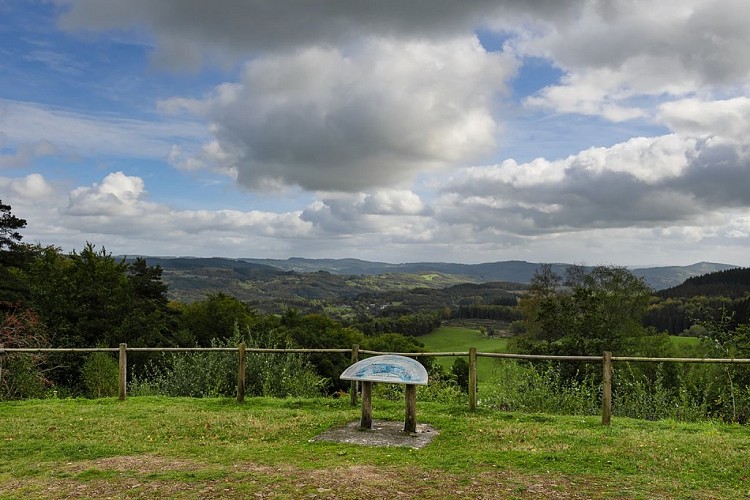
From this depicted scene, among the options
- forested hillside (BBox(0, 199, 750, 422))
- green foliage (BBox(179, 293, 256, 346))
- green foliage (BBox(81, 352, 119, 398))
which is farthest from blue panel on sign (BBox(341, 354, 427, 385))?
green foliage (BBox(179, 293, 256, 346))

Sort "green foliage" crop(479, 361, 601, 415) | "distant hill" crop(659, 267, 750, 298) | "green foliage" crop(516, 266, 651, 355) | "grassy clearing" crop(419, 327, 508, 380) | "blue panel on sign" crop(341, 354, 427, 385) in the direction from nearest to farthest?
"blue panel on sign" crop(341, 354, 427, 385), "green foliage" crop(479, 361, 601, 415), "green foliage" crop(516, 266, 651, 355), "distant hill" crop(659, 267, 750, 298), "grassy clearing" crop(419, 327, 508, 380)

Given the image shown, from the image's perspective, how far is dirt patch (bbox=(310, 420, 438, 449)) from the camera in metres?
8.66

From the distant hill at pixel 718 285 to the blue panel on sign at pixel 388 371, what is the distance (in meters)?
73.8

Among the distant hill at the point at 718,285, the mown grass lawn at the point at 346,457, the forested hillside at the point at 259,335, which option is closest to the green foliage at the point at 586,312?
the forested hillside at the point at 259,335

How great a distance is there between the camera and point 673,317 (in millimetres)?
67375

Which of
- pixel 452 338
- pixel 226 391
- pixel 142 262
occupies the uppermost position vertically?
pixel 142 262

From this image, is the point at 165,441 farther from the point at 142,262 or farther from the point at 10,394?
the point at 142,262

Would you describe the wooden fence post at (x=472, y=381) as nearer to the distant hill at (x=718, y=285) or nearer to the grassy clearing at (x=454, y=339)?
the grassy clearing at (x=454, y=339)

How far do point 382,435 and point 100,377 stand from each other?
12369 mm

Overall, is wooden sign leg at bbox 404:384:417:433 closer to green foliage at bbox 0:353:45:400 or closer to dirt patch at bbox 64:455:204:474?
dirt patch at bbox 64:455:204:474

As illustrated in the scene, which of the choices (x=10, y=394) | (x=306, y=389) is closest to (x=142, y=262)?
(x=10, y=394)

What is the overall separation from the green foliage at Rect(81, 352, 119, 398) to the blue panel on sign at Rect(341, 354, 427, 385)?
10.1m

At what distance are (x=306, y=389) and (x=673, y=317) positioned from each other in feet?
218

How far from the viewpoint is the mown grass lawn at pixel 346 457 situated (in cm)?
635
